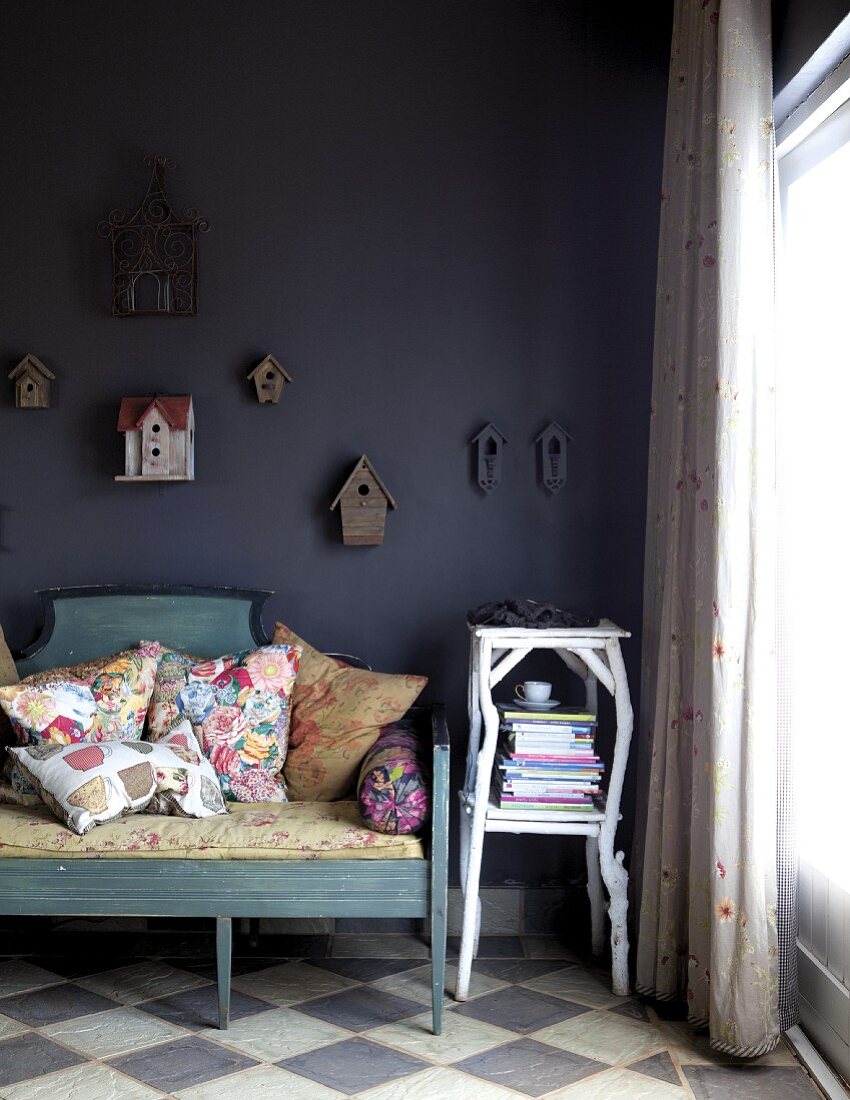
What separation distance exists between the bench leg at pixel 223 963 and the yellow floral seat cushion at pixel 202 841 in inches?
6.7

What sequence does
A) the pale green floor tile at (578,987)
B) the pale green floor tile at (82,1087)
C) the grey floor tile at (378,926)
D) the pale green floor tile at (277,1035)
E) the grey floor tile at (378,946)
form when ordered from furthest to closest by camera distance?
the grey floor tile at (378,926)
the grey floor tile at (378,946)
the pale green floor tile at (578,987)
the pale green floor tile at (277,1035)
the pale green floor tile at (82,1087)

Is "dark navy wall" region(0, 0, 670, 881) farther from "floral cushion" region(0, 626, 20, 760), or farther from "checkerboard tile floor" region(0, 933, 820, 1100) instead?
"checkerboard tile floor" region(0, 933, 820, 1100)

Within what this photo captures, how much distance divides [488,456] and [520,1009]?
153 cm

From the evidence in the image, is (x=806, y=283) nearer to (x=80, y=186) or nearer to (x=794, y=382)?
(x=794, y=382)

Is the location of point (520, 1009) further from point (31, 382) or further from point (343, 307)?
point (31, 382)

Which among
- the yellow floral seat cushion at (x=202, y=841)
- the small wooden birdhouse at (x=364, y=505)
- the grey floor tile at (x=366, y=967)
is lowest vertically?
the grey floor tile at (x=366, y=967)

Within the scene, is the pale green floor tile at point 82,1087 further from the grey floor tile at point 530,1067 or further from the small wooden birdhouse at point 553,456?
the small wooden birdhouse at point 553,456

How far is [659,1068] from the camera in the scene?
231 centimetres

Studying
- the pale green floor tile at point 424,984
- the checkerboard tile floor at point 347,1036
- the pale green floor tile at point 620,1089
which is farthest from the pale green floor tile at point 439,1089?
the pale green floor tile at point 424,984

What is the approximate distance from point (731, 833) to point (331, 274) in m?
1.97

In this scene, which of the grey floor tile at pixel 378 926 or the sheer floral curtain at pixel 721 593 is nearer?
the sheer floral curtain at pixel 721 593

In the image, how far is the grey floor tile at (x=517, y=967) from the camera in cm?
Result: 282

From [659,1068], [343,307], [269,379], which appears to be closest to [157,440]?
[269,379]

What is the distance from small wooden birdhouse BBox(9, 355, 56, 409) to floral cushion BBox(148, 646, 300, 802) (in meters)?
0.92
